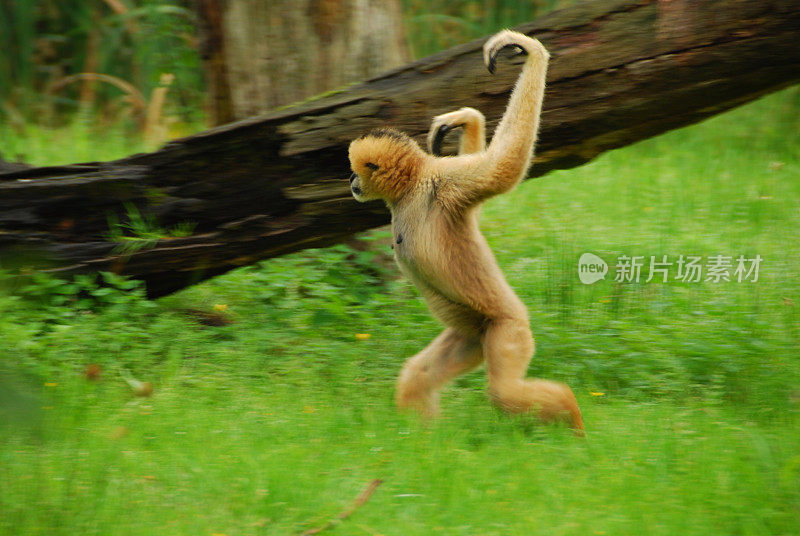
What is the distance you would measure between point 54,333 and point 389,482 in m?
2.31

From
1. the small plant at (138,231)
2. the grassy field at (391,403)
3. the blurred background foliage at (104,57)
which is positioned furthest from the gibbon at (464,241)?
the blurred background foliage at (104,57)

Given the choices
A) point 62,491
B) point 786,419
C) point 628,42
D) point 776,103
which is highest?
point 628,42

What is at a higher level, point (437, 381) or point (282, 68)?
point (282, 68)

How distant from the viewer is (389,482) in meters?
3.47

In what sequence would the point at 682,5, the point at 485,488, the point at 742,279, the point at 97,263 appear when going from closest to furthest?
the point at 485,488, the point at 682,5, the point at 97,263, the point at 742,279

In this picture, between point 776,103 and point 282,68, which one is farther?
point 776,103

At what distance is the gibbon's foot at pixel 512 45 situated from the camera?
3.89 m

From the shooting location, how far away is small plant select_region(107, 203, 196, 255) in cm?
510

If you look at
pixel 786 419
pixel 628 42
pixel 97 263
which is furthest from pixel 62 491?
pixel 628 42

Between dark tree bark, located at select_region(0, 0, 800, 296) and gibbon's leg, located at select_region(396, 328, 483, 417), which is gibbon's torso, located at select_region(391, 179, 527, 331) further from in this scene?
dark tree bark, located at select_region(0, 0, 800, 296)

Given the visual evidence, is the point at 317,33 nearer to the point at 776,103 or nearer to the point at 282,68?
the point at 282,68
